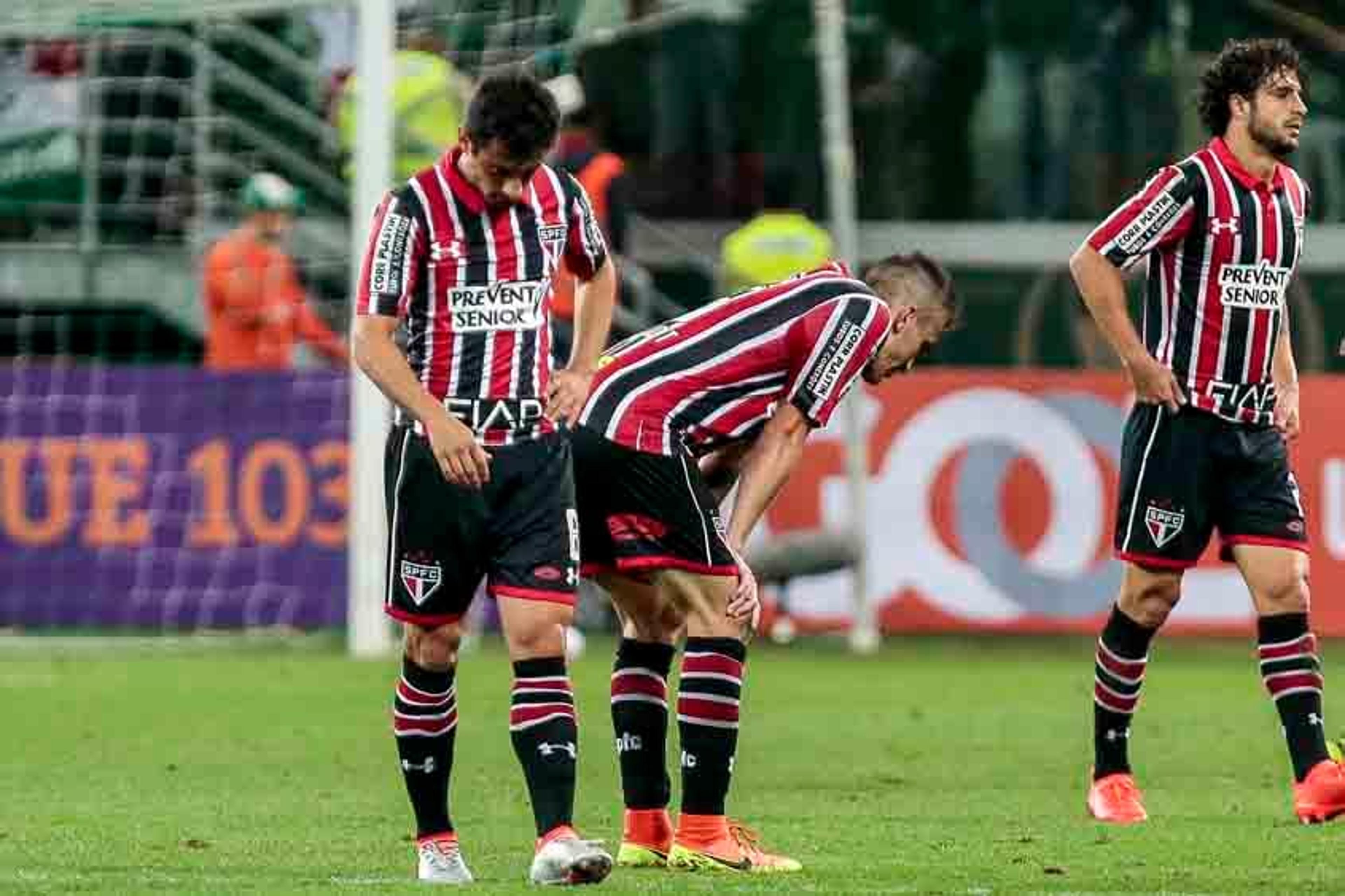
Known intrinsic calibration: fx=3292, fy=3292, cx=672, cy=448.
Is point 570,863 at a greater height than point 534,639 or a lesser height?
lesser

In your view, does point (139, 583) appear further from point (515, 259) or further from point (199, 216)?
point (515, 259)

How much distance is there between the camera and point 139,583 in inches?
664

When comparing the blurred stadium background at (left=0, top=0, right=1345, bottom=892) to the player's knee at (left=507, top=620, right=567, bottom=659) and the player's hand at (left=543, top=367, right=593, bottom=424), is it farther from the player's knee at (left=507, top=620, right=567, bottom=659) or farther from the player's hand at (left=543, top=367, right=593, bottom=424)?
the player's hand at (left=543, top=367, right=593, bottom=424)

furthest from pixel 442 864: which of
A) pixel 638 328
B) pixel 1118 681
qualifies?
pixel 638 328

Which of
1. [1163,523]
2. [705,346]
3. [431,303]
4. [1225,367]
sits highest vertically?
[431,303]

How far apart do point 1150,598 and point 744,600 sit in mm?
1920

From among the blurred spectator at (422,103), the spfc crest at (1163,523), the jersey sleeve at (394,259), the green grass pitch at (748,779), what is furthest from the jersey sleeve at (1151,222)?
the blurred spectator at (422,103)

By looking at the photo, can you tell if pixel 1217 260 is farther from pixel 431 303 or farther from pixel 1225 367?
pixel 431 303

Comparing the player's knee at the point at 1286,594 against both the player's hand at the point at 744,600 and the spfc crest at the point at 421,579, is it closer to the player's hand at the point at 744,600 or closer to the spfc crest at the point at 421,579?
the player's hand at the point at 744,600

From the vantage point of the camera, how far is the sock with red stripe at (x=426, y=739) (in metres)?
7.61

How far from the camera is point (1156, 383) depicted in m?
9.19

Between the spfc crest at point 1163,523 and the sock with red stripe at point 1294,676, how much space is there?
0.35 m

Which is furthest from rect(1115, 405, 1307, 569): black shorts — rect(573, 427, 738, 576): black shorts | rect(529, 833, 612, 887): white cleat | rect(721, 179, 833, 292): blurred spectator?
rect(721, 179, 833, 292): blurred spectator

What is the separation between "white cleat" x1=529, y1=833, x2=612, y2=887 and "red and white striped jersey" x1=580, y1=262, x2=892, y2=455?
4.23 feet
